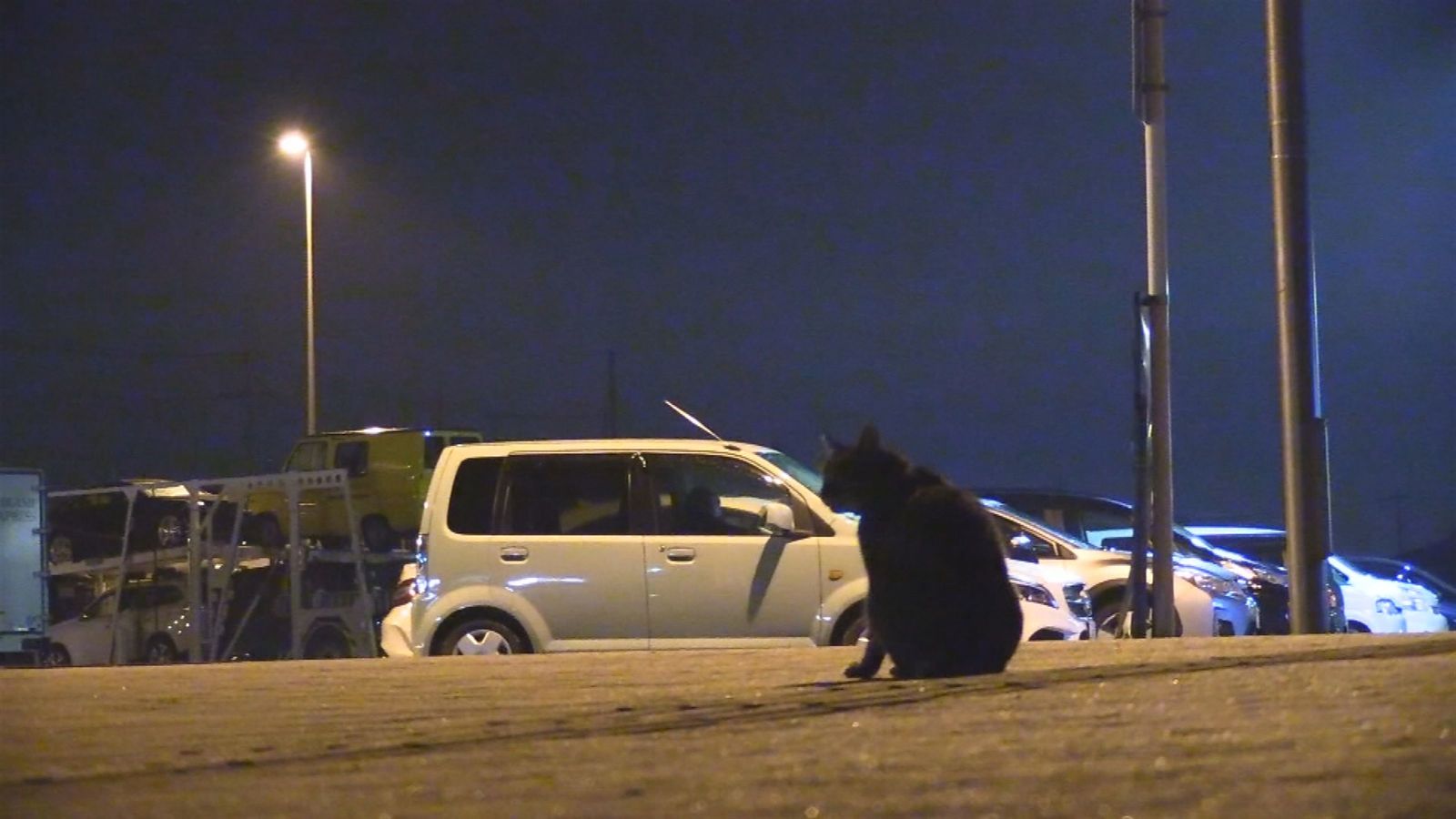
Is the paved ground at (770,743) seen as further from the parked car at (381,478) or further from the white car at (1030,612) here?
the parked car at (381,478)

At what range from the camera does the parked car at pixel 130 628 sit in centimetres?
2034

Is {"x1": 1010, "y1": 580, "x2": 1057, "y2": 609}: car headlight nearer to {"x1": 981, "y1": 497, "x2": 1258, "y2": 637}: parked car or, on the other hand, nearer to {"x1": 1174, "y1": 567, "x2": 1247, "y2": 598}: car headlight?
{"x1": 981, "y1": 497, "x2": 1258, "y2": 637}: parked car

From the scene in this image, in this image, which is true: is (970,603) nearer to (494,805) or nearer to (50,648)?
(494,805)

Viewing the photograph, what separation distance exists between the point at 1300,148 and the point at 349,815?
1015 centimetres

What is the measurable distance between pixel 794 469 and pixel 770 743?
7642mm

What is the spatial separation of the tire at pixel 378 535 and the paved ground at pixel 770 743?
17645 mm

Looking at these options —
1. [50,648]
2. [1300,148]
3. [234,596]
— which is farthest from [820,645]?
[50,648]

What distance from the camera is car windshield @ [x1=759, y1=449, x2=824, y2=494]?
42.1ft

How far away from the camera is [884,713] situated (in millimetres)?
6043

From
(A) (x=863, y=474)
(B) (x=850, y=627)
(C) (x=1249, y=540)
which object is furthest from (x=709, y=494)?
(C) (x=1249, y=540)

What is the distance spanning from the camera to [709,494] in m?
12.8

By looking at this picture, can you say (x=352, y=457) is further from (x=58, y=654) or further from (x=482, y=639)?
(x=482, y=639)

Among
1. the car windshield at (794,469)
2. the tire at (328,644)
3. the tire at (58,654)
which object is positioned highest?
the car windshield at (794,469)

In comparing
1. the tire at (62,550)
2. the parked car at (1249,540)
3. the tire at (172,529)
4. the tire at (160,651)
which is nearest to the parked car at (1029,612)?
the tire at (160,651)
